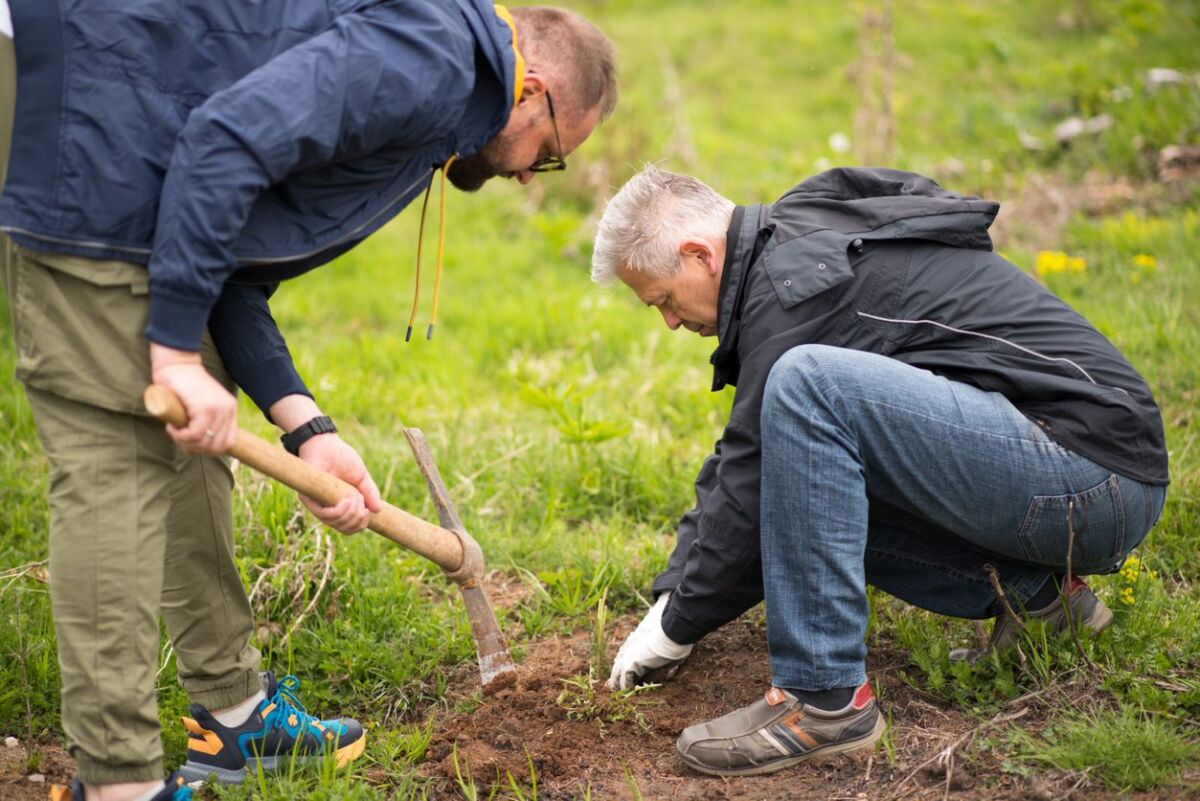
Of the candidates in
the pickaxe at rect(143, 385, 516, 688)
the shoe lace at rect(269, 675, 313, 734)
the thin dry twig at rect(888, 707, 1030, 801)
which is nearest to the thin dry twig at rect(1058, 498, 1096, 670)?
the thin dry twig at rect(888, 707, 1030, 801)

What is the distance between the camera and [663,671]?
315cm

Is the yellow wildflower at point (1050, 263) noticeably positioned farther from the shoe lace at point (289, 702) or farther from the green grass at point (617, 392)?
the shoe lace at point (289, 702)

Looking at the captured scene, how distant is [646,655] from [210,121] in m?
1.73

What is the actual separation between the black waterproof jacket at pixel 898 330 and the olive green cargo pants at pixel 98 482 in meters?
1.26

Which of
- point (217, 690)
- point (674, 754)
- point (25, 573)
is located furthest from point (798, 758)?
point (25, 573)

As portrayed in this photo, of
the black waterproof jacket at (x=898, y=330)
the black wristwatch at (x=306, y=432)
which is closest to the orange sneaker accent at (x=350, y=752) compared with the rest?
the black wristwatch at (x=306, y=432)

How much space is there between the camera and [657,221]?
294cm

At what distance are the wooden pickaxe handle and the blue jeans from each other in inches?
32.5

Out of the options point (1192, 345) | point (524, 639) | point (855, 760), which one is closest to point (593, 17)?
point (1192, 345)

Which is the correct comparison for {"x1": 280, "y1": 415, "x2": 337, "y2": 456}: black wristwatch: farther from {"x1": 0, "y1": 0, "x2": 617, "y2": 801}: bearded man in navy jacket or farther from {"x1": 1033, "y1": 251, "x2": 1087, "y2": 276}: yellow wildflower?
{"x1": 1033, "y1": 251, "x2": 1087, "y2": 276}: yellow wildflower

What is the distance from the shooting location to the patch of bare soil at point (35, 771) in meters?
2.82

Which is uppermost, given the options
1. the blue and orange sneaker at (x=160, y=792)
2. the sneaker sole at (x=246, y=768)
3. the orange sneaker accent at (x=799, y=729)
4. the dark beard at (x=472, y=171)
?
the dark beard at (x=472, y=171)

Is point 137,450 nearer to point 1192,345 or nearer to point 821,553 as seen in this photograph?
point 821,553

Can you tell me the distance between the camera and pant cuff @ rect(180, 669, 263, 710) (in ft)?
9.25
